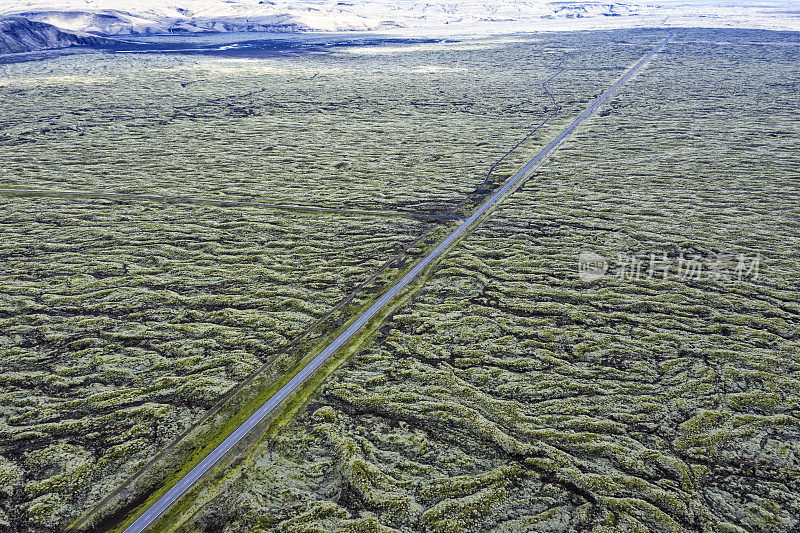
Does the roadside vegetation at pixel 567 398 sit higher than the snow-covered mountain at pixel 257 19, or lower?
lower

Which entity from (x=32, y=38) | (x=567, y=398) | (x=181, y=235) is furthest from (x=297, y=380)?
(x=32, y=38)

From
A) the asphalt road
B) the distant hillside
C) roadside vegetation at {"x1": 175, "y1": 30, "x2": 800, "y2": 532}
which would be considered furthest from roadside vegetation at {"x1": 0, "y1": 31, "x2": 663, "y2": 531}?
the distant hillside

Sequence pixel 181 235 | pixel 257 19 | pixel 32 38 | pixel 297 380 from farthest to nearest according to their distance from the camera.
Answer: pixel 257 19
pixel 32 38
pixel 181 235
pixel 297 380

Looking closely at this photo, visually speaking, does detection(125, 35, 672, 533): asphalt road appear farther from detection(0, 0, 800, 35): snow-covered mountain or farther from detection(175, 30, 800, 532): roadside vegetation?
detection(0, 0, 800, 35): snow-covered mountain

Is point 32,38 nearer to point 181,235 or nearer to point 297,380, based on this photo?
point 181,235

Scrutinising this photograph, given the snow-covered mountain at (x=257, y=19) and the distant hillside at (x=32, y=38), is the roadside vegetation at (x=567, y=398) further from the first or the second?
the snow-covered mountain at (x=257, y=19)

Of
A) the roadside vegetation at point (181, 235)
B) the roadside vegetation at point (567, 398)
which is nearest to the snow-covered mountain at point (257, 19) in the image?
the roadside vegetation at point (181, 235)

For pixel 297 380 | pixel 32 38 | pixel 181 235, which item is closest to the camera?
pixel 297 380
